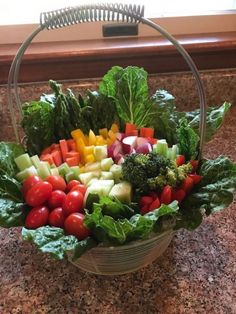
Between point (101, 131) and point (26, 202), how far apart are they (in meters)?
0.25

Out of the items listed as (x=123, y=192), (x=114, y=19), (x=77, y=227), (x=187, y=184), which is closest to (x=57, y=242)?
(x=77, y=227)

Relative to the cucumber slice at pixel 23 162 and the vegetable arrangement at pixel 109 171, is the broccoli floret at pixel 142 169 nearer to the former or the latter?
the vegetable arrangement at pixel 109 171

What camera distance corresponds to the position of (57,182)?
2.30 ft

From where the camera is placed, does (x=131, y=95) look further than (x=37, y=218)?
Yes

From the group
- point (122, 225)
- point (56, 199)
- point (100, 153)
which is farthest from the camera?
point (100, 153)

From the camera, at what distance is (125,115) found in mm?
873

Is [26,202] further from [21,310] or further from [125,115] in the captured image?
[125,115]

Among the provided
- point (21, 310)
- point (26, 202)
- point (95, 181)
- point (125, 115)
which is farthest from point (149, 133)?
point (21, 310)

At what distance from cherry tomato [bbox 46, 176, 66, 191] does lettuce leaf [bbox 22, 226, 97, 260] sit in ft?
0.31

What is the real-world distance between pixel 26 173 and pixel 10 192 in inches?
1.9

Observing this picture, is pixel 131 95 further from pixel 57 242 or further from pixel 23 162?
pixel 57 242

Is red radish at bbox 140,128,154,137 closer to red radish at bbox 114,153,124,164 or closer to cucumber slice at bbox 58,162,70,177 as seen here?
red radish at bbox 114,153,124,164

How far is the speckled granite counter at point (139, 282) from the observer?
0.65m

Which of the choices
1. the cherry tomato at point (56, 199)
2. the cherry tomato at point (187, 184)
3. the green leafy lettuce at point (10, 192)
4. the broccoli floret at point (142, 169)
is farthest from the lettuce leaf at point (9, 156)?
the cherry tomato at point (187, 184)
